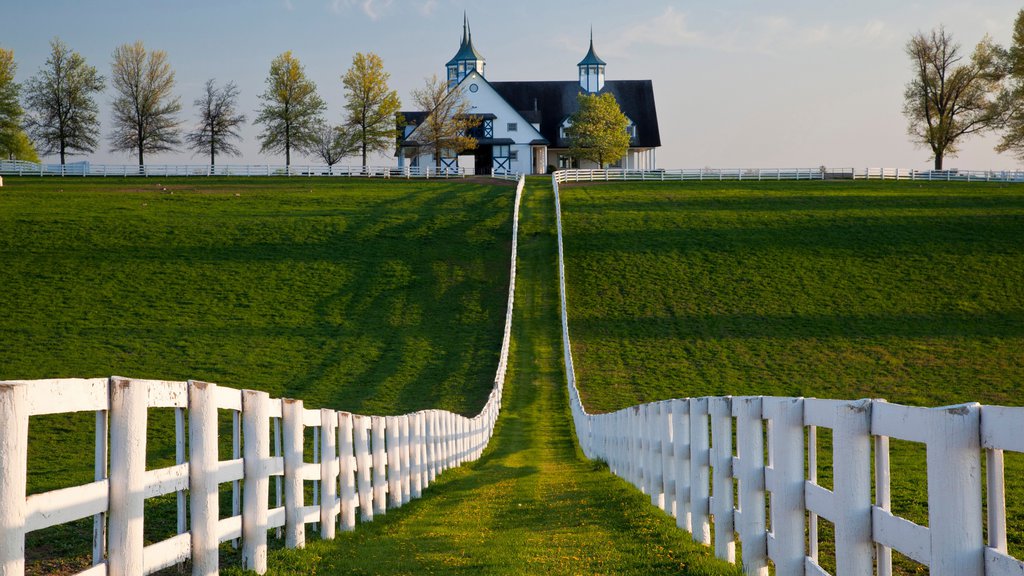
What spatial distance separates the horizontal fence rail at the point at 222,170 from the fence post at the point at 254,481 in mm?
66228

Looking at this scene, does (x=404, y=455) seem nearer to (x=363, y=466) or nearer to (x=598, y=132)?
(x=363, y=466)

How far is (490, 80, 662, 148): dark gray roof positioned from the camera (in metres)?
91.5

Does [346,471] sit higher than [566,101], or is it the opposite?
[566,101]

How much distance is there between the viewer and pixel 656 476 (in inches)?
390

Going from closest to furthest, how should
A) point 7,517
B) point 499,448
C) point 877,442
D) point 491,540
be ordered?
1. point 7,517
2. point 877,442
3. point 491,540
4. point 499,448

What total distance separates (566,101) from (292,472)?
88709 millimetres

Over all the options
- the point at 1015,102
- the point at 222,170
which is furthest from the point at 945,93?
the point at 222,170

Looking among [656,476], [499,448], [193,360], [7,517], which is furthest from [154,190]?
[7,517]

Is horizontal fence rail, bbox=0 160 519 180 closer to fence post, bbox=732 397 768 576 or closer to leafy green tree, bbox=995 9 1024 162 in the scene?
leafy green tree, bbox=995 9 1024 162

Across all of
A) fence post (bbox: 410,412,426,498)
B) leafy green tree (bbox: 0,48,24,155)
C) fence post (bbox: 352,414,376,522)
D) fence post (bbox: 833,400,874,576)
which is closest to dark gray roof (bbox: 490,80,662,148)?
leafy green tree (bbox: 0,48,24,155)

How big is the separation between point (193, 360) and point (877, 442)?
26.7 m

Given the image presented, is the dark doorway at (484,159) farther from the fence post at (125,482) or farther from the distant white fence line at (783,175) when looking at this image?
the fence post at (125,482)

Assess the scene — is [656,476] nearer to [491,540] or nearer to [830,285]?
[491,540]

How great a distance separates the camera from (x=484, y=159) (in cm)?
8681
